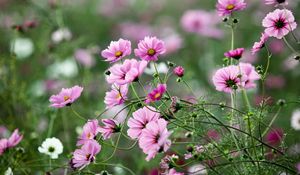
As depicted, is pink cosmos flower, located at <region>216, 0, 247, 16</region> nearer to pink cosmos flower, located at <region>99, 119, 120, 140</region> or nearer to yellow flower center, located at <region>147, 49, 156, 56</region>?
yellow flower center, located at <region>147, 49, 156, 56</region>

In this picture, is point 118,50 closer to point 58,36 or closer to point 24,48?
point 58,36

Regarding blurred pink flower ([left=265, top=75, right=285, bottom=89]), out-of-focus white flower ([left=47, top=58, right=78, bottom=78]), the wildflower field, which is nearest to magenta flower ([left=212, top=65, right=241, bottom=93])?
the wildflower field

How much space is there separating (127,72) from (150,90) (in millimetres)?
330

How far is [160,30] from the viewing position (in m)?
2.80

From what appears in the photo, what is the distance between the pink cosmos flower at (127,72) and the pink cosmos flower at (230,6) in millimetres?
189

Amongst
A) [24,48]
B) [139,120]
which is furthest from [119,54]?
[24,48]

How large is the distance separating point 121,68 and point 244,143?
0.24 m

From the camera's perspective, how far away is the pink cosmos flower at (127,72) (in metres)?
0.86

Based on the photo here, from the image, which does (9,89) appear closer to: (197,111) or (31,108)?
(31,108)

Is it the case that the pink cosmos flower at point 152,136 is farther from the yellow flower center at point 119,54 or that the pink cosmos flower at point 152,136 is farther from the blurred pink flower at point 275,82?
the blurred pink flower at point 275,82

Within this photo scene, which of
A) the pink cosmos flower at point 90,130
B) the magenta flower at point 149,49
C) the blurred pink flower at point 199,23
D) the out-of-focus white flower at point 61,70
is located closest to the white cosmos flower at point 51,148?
the pink cosmos flower at point 90,130

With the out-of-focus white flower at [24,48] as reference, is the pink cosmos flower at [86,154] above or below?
below

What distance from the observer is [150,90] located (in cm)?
120

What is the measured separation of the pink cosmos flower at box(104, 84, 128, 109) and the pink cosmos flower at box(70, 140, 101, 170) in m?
0.07
